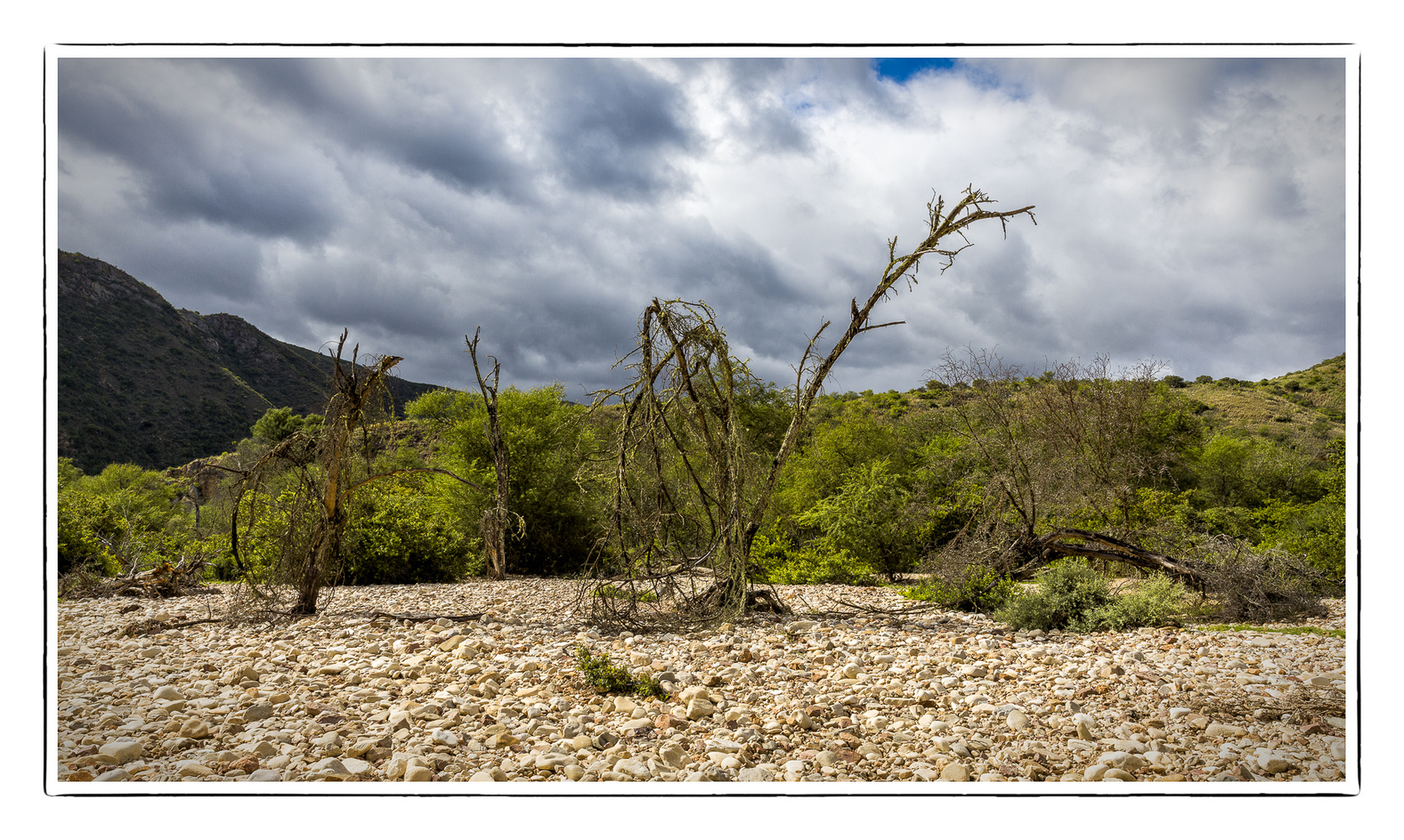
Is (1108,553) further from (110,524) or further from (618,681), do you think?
(110,524)

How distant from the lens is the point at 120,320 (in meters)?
4.57

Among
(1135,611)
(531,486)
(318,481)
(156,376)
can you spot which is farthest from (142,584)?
(1135,611)

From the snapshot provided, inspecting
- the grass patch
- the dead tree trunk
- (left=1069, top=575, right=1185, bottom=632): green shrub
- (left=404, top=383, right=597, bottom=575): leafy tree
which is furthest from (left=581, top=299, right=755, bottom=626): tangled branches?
(left=404, top=383, right=597, bottom=575): leafy tree

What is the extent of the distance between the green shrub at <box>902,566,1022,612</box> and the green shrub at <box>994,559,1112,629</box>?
0.44 metres

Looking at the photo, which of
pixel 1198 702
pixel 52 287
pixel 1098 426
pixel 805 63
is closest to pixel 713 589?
pixel 1198 702

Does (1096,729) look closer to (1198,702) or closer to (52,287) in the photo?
(1198,702)

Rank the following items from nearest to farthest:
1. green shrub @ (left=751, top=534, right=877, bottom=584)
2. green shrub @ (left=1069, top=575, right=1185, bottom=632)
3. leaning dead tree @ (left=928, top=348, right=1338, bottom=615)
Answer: green shrub @ (left=1069, top=575, right=1185, bottom=632) < leaning dead tree @ (left=928, top=348, right=1338, bottom=615) < green shrub @ (left=751, top=534, right=877, bottom=584)

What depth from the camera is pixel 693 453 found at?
629 cm

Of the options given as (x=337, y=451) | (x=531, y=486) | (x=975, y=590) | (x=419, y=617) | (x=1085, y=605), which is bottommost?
(x=419, y=617)

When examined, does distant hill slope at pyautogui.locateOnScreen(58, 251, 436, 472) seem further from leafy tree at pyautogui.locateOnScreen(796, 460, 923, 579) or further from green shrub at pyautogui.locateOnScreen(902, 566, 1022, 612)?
leafy tree at pyautogui.locateOnScreen(796, 460, 923, 579)

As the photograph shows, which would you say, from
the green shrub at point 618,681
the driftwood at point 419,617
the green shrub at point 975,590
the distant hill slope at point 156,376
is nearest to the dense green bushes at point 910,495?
the green shrub at point 975,590

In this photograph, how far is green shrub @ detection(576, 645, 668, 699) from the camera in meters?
3.93

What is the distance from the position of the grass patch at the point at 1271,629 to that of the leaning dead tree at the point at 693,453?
146 inches

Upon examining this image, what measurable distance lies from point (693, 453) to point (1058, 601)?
3653mm
